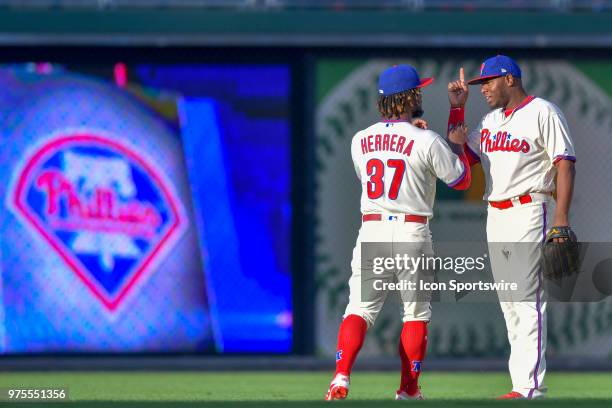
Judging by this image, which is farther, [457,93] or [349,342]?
[457,93]

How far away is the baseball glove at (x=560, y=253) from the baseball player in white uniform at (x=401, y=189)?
62cm

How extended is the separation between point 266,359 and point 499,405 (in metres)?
5.74

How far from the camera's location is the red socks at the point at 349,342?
309 inches

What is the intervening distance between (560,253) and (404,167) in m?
1.06

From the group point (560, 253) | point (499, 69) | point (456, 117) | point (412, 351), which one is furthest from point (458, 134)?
point (412, 351)

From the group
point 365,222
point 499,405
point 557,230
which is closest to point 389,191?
point 365,222

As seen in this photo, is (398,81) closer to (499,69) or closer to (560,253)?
(499,69)

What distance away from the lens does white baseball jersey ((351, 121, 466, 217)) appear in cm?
795

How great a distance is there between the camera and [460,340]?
41.7ft

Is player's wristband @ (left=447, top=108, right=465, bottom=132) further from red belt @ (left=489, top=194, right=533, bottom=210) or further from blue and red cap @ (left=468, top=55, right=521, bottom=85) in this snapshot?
red belt @ (left=489, top=194, right=533, bottom=210)

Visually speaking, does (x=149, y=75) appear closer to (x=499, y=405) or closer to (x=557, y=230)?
(x=557, y=230)

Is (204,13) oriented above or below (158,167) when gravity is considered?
above

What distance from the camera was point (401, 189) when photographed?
799cm

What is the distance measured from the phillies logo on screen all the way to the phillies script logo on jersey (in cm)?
477
